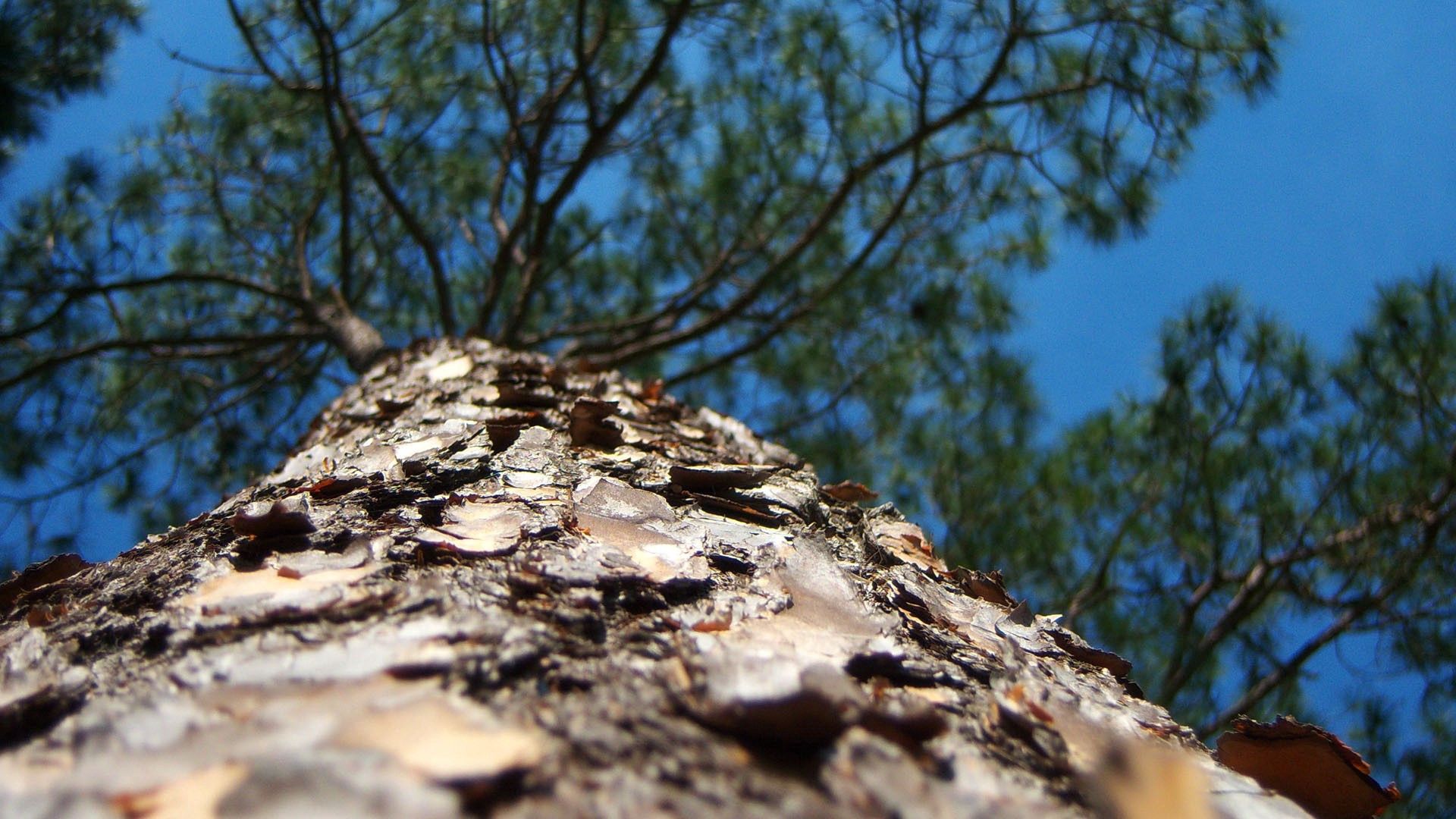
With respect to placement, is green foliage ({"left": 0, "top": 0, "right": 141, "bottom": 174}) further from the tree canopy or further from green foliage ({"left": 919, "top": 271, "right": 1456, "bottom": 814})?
green foliage ({"left": 919, "top": 271, "right": 1456, "bottom": 814})

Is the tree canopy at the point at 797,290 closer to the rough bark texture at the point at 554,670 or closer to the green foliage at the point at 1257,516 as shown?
the green foliage at the point at 1257,516

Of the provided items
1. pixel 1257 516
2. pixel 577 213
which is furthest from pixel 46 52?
pixel 1257 516

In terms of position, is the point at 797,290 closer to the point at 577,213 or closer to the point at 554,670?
the point at 577,213

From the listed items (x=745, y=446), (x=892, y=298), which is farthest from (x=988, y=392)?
(x=745, y=446)

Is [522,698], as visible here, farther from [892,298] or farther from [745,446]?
[892,298]

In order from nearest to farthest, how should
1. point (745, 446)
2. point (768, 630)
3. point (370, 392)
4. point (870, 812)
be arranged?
point (870, 812)
point (768, 630)
point (745, 446)
point (370, 392)

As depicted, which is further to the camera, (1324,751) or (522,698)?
(1324,751)
